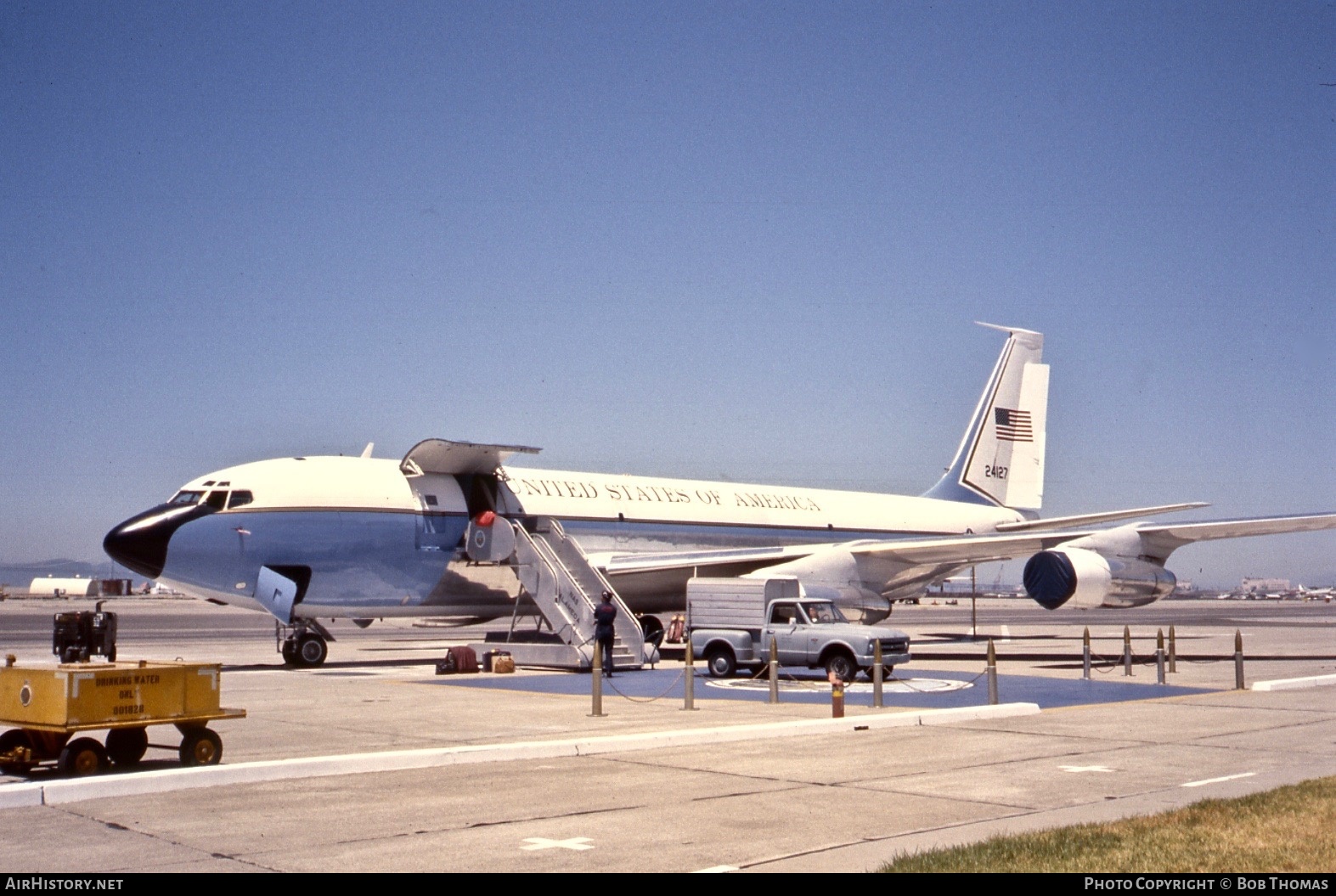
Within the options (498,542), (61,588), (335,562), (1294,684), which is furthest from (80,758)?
(61,588)

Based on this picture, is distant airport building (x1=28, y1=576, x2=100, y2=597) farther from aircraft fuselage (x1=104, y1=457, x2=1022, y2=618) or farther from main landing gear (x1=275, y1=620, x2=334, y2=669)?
main landing gear (x1=275, y1=620, x2=334, y2=669)

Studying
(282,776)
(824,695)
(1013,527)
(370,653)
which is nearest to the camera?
(282,776)

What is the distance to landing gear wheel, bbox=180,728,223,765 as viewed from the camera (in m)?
12.0

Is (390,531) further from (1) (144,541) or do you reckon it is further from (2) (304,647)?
(1) (144,541)

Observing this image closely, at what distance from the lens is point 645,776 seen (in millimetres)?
11984

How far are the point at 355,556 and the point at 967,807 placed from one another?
62.3 ft

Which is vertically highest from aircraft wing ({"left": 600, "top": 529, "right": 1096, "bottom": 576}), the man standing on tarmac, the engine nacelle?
aircraft wing ({"left": 600, "top": 529, "right": 1096, "bottom": 576})

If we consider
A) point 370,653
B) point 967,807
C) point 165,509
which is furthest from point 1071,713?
point 370,653

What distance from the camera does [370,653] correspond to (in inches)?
1297

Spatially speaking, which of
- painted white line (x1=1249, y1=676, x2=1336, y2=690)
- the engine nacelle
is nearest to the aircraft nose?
the engine nacelle

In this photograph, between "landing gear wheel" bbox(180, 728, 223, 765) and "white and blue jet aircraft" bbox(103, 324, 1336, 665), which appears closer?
"landing gear wheel" bbox(180, 728, 223, 765)

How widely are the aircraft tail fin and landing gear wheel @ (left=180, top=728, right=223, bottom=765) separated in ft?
111

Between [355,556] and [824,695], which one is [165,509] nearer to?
[355,556]

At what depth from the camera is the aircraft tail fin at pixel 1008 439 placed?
43.1 metres
